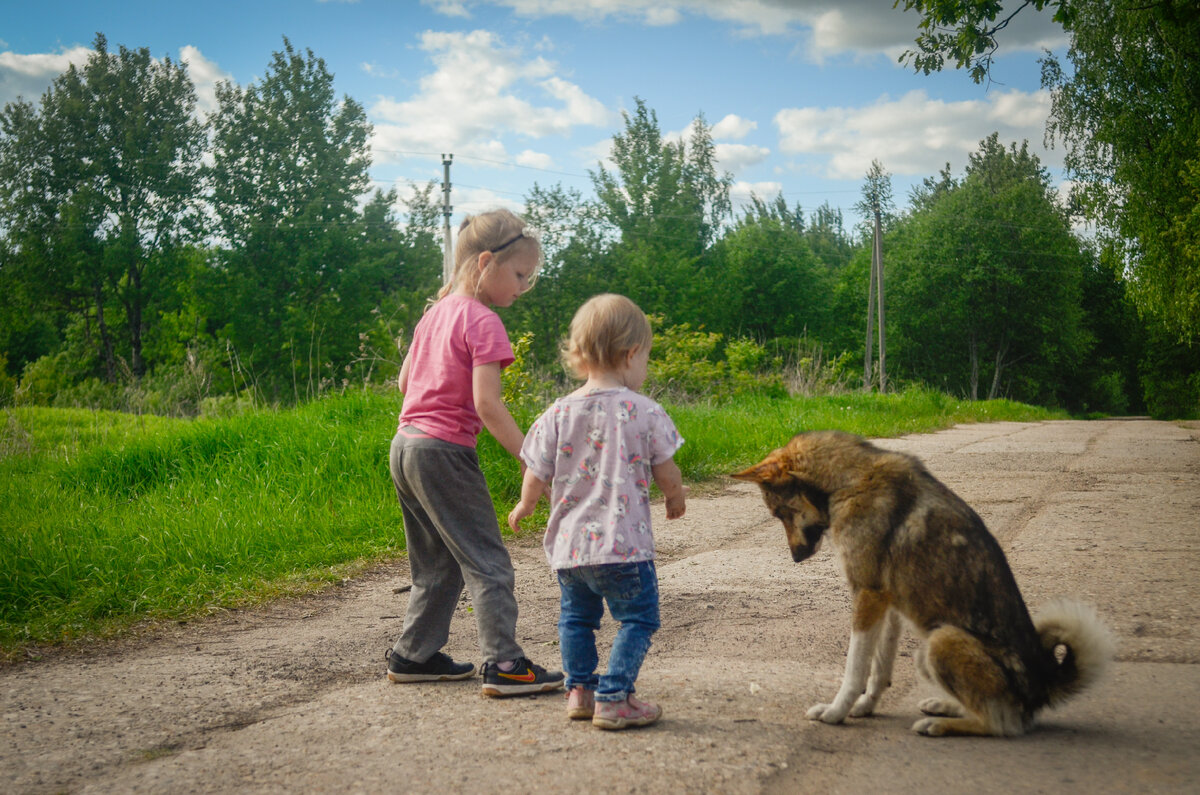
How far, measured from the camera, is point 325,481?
675 cm

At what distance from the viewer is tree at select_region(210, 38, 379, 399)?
135 feet

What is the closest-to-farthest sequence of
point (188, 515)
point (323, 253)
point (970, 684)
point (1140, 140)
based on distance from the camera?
point (970, 684)
point (188, 515)
point (1140, 140)
point (323, 253)

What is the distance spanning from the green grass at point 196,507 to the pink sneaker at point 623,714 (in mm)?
2740

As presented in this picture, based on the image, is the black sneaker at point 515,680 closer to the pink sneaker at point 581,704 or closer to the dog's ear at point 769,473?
the pink sneaker at point 581,704

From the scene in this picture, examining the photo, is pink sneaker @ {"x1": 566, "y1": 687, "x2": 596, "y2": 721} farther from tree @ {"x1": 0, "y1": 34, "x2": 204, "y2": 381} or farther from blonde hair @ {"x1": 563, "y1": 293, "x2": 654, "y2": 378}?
tree @ {"x1": 0, "y1": 34, "x2": 204, "y2": 381}

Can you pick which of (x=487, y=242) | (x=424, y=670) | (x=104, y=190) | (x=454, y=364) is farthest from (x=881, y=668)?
(x=104, y=190)

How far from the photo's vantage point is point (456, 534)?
327 cm

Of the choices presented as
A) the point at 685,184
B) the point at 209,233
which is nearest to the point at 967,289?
the point at 685,184

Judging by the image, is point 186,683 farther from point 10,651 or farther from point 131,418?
point 131,418

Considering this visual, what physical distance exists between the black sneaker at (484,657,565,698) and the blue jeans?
289 mm

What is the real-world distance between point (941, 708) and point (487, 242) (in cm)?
228

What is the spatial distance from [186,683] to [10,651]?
110 centimetres

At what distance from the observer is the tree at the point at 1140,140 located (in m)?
17.8

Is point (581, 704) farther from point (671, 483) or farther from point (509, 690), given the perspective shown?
point (671, 483)
